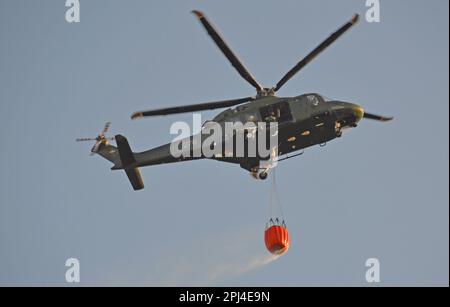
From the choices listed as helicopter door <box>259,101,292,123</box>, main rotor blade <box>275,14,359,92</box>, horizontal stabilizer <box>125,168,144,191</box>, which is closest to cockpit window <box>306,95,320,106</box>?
helicopter door <box>259,101,292,123</box>

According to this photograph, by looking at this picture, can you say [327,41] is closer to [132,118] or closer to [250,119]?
[250,119]

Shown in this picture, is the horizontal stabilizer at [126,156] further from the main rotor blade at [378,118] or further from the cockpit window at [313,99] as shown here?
the main rotor blade at [378,118]

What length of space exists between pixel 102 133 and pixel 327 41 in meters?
11.1

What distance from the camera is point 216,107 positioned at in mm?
37250

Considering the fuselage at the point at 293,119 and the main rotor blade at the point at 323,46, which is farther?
the fuselage at the point at 293,119

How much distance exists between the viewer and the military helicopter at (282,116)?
1444 inches

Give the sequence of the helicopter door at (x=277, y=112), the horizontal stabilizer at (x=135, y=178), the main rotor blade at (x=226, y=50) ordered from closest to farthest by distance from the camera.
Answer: the main rotor blade at (x=226, y=50) < the helicopter door at (x=277, y=112) < the horizontal stabilizer at (x=135, y=178)

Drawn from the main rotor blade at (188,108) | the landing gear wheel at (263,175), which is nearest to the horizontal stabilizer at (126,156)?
the main rotor blade at (188,108)

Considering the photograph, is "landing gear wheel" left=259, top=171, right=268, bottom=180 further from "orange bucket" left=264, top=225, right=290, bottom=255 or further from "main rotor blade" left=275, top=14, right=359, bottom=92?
"main rotor blade" left=275, top=14, right=359, bottom=92

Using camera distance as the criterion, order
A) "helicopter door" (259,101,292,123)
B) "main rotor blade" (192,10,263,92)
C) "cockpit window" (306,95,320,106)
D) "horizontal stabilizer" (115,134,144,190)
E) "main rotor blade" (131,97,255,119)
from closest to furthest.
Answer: "main rotor blade" (192,10,263,92)
"main rotor blade" (131,97,255,119)
"helicopter door" (259,101,292,123)
"cockpit window" (306,95,320,106)
"horizontal stabilizer" (115,134,144,190)

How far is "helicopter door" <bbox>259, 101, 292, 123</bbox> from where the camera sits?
37000 mm

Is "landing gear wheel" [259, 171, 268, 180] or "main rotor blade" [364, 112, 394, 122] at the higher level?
"main rotor blade" [364, 112, 394, 122]
